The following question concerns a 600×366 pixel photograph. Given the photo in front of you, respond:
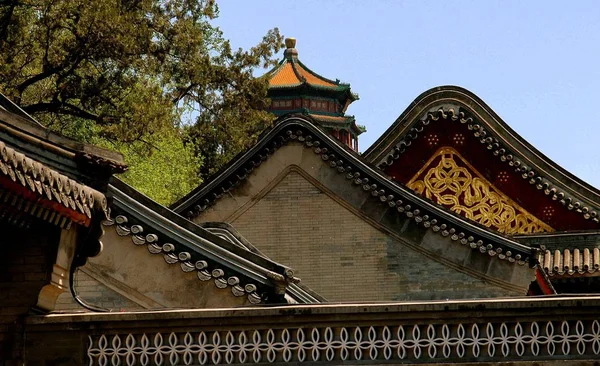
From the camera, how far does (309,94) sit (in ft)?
265

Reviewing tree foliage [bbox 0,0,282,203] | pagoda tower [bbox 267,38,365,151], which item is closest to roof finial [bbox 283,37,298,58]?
pagoda tower [bbox 267,38,365,151]

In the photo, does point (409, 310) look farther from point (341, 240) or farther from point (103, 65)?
point (103, 65)

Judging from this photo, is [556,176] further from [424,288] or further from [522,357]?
[522,357]

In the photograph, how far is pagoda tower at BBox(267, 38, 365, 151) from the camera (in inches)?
3147

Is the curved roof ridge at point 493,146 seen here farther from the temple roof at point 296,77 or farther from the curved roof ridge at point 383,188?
the temple roof at point 296,77

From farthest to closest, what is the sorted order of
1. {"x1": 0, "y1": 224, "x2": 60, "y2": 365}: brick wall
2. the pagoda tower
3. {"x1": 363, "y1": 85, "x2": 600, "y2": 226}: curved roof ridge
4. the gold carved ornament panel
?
the pagoda tower < {"x1": 363, "y1": 85, "x2": 600, "y2": 226}: curved roof ridge < the gold carved ornament panel < {"x1": 0, "y1": 224, "x2": 60, "y2": 365}: brick wall

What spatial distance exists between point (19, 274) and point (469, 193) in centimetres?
1890

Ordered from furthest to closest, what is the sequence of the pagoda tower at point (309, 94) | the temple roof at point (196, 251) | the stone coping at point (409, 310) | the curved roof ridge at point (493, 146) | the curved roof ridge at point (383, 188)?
the pagoda tower at point (309, 94) < the curved roof ridge at point (493, 146) < the curved roof ridge at point (383, 188) < the temple roof at point (196, 251) < the stone coping at point (409, 310)

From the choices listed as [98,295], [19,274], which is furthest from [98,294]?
[19,274]

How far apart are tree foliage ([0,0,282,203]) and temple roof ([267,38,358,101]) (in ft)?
97.9

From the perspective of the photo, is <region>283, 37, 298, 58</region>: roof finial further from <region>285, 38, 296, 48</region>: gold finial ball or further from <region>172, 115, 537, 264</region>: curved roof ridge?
<region>172, 115, 537, 264</region>: curved roof ridge

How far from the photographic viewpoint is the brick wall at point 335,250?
84.0 feet

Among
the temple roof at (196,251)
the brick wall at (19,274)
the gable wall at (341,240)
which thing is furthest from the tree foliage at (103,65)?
the brick wall at (19,274)

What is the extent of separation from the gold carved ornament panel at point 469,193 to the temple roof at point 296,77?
48143 millimetres
